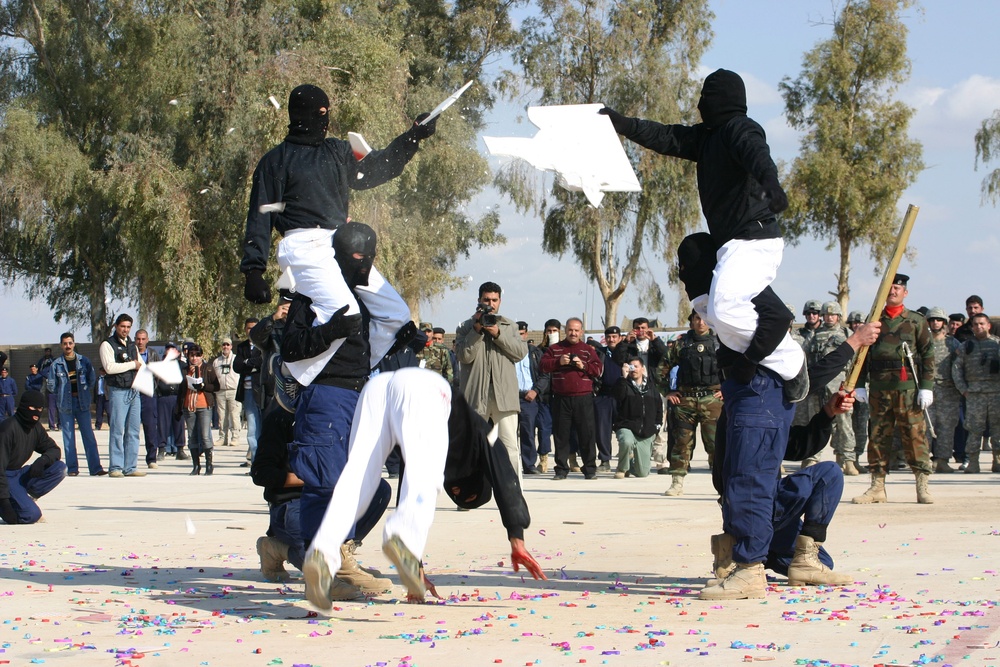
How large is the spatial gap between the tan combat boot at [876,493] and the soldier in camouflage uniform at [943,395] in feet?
15.7

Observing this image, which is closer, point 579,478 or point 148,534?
point 148,534

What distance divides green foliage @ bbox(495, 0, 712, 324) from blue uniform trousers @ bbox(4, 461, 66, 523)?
82.0ft

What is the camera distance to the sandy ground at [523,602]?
4.75 m

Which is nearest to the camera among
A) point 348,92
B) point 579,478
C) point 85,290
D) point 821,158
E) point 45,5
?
point 579,478

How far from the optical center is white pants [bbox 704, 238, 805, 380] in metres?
5.98

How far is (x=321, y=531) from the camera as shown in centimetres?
521

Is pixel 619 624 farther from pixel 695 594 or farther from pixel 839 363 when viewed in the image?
pixel 839 363

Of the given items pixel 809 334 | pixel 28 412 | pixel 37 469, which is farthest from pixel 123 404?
pixel 809 334

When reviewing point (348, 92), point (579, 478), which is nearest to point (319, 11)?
point (348, 92)

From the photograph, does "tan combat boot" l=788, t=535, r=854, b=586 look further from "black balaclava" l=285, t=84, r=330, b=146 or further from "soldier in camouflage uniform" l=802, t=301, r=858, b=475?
"soldier in camouflage uniform" l=802, t=301, r=858, b=475

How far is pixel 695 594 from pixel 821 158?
39072mm

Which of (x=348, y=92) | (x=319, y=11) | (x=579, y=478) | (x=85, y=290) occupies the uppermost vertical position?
(x=319, y=11)

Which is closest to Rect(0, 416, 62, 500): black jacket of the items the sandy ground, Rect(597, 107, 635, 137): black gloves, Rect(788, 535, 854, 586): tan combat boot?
the sandy ground

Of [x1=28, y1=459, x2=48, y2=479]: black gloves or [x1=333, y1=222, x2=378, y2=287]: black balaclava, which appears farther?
[x1=28, y1=459, x2=48, y2=479]: black gloves
